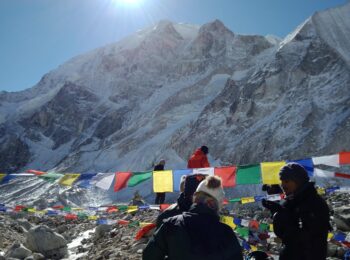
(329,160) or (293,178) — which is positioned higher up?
(329,160)

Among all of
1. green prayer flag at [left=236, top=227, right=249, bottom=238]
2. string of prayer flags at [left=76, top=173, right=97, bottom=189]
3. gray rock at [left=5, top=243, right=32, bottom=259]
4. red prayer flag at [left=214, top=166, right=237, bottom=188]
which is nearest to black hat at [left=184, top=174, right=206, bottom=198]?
green prayer flag at [left=236, top=227, right=249, bottom=238]

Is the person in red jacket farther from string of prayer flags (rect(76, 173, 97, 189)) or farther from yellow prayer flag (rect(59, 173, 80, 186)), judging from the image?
yellow prayer flag (rect(59, 173, 80, 186))

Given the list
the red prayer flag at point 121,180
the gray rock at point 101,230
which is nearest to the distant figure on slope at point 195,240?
the gray rock at point 101,230

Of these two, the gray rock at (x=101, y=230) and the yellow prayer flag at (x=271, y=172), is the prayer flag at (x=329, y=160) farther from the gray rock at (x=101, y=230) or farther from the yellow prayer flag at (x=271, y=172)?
the gray rock at (x=101, y=230)

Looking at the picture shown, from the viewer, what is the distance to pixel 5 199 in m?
66.6

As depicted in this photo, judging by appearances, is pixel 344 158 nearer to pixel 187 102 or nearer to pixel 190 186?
pixel 190 186

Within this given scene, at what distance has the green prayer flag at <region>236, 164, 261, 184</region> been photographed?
10297 mm

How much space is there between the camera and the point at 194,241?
360 centimetres

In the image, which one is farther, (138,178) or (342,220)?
(138,178)

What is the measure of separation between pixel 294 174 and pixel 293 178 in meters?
0.04

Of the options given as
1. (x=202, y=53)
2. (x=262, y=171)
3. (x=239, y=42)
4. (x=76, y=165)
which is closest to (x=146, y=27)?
(x=202, y=53)

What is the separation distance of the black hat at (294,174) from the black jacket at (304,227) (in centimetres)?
12

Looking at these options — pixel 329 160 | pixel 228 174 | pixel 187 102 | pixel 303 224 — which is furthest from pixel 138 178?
pixel 187 102

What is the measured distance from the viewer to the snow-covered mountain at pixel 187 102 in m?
55.7
